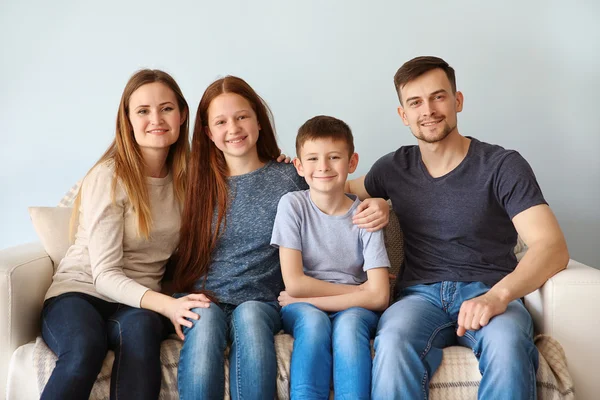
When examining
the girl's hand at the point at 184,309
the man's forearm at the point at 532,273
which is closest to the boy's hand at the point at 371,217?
the man's forearm at the point at 532,273

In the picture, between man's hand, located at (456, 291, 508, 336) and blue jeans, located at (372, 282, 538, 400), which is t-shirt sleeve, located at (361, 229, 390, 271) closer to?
blue jeans, located at (372, 282, 538, 400)

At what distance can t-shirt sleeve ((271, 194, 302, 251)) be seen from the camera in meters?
1.70

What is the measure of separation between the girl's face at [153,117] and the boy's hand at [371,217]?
59 cm

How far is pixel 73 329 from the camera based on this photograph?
1.50 m

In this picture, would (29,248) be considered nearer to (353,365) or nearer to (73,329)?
(73,329)

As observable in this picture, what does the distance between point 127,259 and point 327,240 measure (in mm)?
572

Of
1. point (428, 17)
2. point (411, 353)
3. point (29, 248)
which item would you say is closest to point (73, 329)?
point (29, 248)

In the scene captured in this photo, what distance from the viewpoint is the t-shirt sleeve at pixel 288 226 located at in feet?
5.58

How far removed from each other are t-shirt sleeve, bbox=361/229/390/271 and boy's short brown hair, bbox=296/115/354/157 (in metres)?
0.24

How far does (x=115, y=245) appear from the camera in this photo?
1702mm

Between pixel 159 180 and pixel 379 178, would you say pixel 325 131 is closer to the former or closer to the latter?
pixel 379 178

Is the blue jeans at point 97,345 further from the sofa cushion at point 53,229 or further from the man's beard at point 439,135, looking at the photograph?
the man's beard at point 439,135

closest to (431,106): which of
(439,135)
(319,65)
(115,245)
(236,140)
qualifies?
(439,135)

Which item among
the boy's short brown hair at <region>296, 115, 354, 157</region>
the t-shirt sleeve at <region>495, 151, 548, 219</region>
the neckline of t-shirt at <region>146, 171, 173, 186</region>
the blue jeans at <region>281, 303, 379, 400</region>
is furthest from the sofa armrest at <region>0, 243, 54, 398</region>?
the t-shirt sleeve at <region>495, 151, 548, 219</region>
